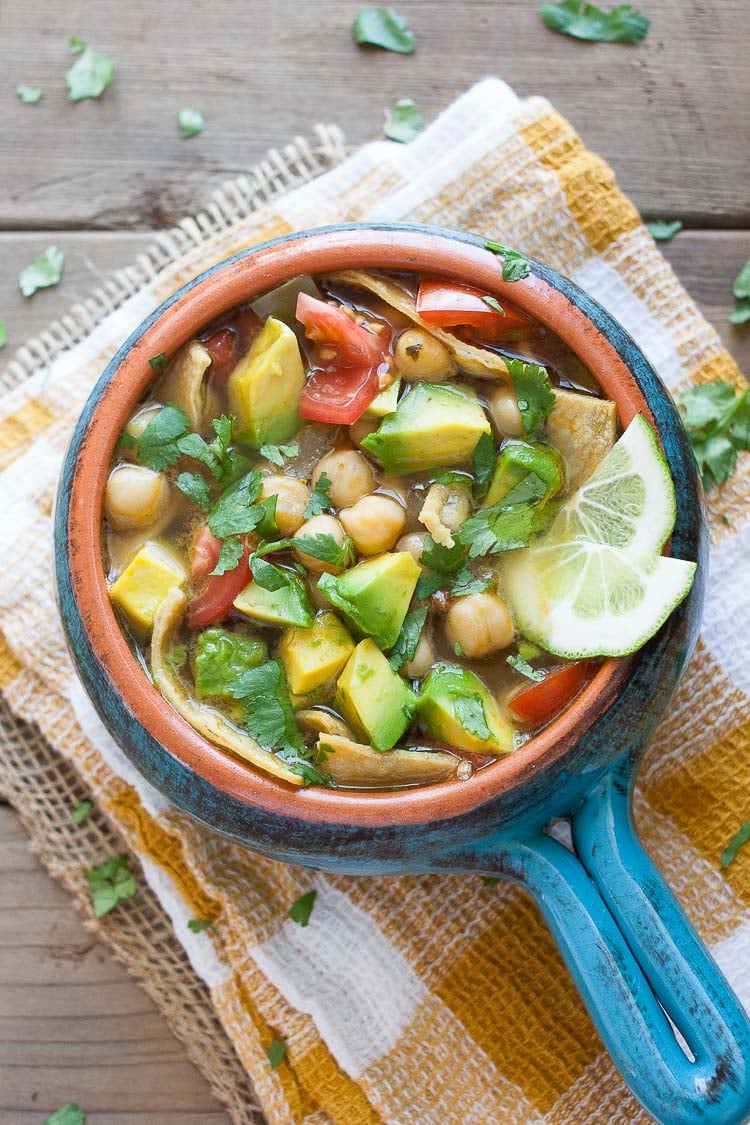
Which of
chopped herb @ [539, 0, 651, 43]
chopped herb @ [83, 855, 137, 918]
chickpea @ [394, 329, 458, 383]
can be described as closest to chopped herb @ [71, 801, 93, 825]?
chopped herb @ [83, 855, 137, 918]

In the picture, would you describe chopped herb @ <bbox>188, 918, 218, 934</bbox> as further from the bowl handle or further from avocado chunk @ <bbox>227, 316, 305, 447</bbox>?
avocado chunk @ <bbox>227, 316, 305, 447</bbox>

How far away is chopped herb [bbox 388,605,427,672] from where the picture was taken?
66.4 inches

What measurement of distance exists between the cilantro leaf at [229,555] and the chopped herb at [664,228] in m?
1.19


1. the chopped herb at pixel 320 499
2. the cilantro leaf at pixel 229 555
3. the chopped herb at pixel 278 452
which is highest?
the chopped herb at pixel 278 452

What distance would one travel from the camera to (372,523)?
67.6 inches

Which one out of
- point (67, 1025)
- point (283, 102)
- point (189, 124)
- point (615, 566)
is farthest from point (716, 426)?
point (67, 1025)

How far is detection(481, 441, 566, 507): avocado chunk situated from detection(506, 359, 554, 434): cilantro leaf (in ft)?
0.14

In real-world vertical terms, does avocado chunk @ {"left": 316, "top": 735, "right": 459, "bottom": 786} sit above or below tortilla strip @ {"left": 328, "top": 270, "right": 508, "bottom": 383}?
below

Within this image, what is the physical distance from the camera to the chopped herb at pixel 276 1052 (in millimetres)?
2094

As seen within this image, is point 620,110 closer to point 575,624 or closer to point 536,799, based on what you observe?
point 575,624

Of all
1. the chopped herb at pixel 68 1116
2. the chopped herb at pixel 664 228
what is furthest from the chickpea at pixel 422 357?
the chopped herb at pixel 68 1116

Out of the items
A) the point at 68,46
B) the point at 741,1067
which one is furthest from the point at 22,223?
the point at 741,1067

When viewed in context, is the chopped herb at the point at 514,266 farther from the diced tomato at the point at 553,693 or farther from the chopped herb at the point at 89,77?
the chopped herb at the point at 89,77

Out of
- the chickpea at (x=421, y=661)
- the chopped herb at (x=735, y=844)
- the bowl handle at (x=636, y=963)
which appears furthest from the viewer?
the chopped herb at (x=735, y=844)
